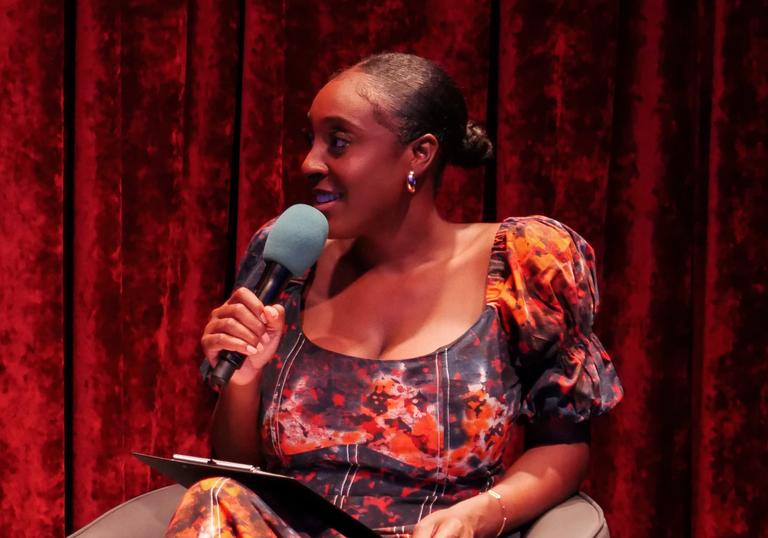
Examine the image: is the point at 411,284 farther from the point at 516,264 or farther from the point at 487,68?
the point at 487,68

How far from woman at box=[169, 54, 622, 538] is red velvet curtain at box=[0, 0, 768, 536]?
342 millimetres

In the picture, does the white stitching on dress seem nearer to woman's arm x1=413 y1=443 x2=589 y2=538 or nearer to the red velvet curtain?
woman's arm x1=413 y1=443 x2=589 y2=538

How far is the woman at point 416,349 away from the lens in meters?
1.41

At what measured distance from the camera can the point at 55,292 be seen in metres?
1.91

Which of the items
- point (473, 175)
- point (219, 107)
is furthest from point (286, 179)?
point (473, 175)

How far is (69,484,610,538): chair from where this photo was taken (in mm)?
1329

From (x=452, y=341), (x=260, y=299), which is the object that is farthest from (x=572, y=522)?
(x=260, y=299)

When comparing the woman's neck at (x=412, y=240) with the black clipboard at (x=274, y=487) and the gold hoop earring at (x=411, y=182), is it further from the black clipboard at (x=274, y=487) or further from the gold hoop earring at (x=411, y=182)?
the black clipboard at (x=274, y=487)

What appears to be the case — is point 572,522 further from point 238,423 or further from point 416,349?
point 238,423

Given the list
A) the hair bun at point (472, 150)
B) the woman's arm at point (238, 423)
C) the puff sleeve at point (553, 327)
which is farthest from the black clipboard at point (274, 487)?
the hair bun at point (472, 150)

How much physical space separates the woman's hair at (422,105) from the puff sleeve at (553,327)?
0.18 metres

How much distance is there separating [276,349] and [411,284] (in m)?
0.24

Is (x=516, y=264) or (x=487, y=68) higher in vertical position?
(x=487, y=68)

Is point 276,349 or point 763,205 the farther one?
point 763,205
